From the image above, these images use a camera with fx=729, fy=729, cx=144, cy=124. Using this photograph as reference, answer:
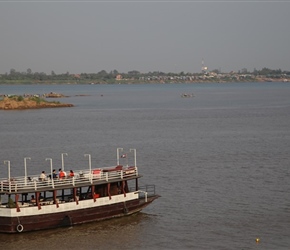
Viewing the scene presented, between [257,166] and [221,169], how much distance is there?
3044 mm

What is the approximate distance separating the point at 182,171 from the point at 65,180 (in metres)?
17.7

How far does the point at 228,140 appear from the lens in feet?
240

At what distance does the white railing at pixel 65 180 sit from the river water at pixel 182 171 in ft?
7.20

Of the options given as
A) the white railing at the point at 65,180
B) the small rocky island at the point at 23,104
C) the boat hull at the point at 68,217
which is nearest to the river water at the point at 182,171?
the boat hull at the point at 68,217

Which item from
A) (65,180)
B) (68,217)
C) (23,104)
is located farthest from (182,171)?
(23,104)

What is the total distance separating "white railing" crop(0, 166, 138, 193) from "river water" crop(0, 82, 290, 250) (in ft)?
7.20

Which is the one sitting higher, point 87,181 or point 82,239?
point 87,181

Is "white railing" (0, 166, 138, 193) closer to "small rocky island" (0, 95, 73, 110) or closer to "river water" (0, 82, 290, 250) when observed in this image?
"river water" (0, 82, 290, 250)

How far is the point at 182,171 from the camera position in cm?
5256

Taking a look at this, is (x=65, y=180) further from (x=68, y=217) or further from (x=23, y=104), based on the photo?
(x=23, y=104)

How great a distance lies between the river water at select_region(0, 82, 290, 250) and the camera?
114ft

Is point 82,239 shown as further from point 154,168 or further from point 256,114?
point 256,114

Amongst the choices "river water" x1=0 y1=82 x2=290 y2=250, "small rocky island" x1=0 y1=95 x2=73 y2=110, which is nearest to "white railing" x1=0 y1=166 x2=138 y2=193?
"river water" x1=0 y1=82 x2=290 y2=250

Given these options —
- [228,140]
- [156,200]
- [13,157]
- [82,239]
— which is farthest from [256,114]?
[82,239]
